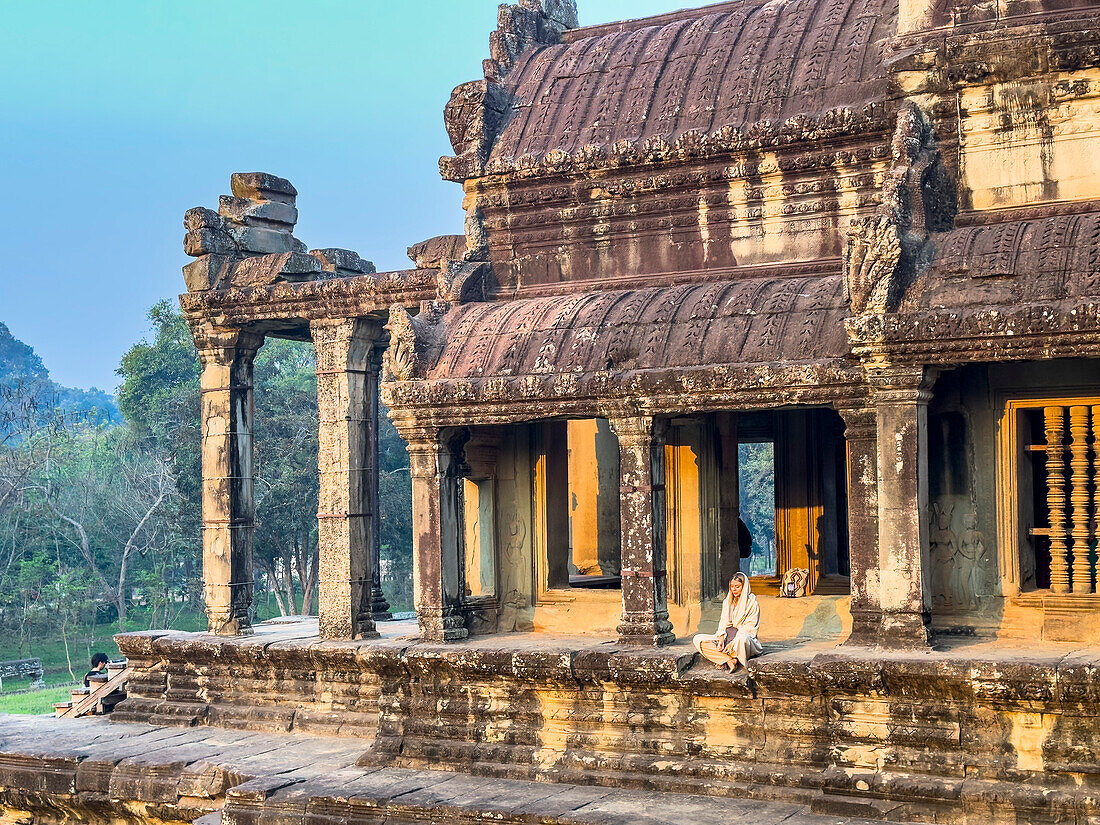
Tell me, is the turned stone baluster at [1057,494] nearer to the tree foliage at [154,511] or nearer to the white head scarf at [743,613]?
the white head scarf at [743,613]

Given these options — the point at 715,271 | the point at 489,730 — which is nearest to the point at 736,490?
the point at 715,271

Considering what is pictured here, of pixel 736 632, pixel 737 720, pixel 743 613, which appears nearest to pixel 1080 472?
pixel 743 613

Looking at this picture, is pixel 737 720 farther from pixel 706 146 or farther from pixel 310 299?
pixel 310 299

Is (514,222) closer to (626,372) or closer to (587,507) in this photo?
(626,372)

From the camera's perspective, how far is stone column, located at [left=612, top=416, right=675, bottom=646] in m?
11.4

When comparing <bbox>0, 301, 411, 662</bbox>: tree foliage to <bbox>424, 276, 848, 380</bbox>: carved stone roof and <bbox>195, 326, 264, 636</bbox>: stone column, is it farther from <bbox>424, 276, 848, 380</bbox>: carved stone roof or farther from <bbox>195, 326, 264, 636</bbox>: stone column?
<bbox>424, 276, 848, 380</bbox>: carved stone roof

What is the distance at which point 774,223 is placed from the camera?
12.3 meters

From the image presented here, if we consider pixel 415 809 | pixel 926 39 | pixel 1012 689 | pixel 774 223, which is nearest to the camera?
pixel 1012 689

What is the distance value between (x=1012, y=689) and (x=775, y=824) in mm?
1835

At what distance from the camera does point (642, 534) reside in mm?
11461

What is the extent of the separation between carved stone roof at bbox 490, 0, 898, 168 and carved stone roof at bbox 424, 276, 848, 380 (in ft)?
5.15

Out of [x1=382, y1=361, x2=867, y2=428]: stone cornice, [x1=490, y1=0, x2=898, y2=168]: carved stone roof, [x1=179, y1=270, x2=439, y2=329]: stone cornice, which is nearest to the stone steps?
[x1=382, y1=361, x2=867, y2=428]: stone cornice

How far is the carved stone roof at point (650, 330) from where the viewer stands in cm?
1088

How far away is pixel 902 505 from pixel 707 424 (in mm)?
2853
